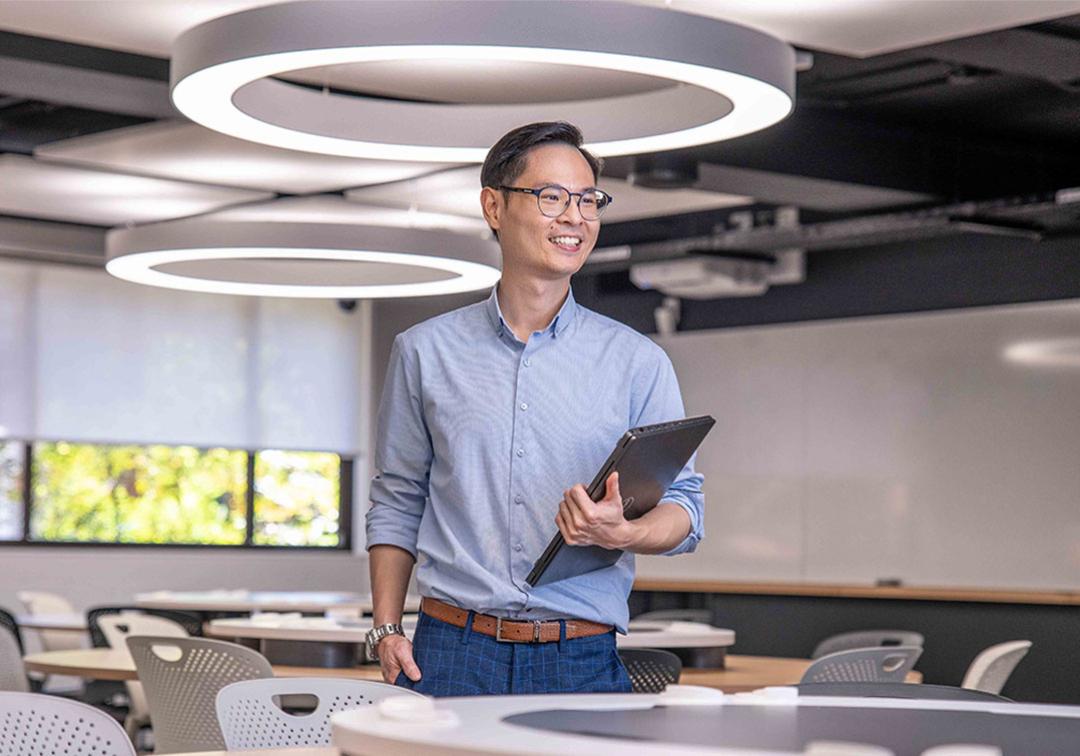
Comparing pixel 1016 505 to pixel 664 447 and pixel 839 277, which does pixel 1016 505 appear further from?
pixel 664 447

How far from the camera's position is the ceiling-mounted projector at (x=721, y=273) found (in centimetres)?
1045

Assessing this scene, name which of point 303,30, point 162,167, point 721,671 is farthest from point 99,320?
point 303,30

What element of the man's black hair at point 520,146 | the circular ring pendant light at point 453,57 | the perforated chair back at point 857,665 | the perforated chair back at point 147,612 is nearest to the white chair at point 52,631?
the perforated chair back at point 147,612

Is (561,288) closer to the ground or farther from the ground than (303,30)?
closer to the ground

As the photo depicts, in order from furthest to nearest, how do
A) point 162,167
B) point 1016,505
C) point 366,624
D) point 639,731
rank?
point 1016,505 < point 162,167 < point 366,624 < point 639,731

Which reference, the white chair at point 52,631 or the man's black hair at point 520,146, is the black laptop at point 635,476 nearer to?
the man's black hair at point 520,146

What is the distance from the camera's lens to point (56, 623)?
855cm

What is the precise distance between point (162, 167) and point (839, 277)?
485cm

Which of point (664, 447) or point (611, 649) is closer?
point (664, 447)

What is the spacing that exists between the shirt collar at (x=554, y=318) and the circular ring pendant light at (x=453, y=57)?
1.12 metres

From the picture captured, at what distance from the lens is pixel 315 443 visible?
43.2 ft

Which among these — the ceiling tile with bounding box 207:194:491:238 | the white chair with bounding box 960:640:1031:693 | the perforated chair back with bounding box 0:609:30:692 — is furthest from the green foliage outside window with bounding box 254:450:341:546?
the white chair with bounding box 960:640:1031:693

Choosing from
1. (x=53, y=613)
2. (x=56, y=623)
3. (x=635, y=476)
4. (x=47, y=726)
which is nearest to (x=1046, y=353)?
(x=56, y=623)

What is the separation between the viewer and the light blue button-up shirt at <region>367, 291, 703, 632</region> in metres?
2.70
